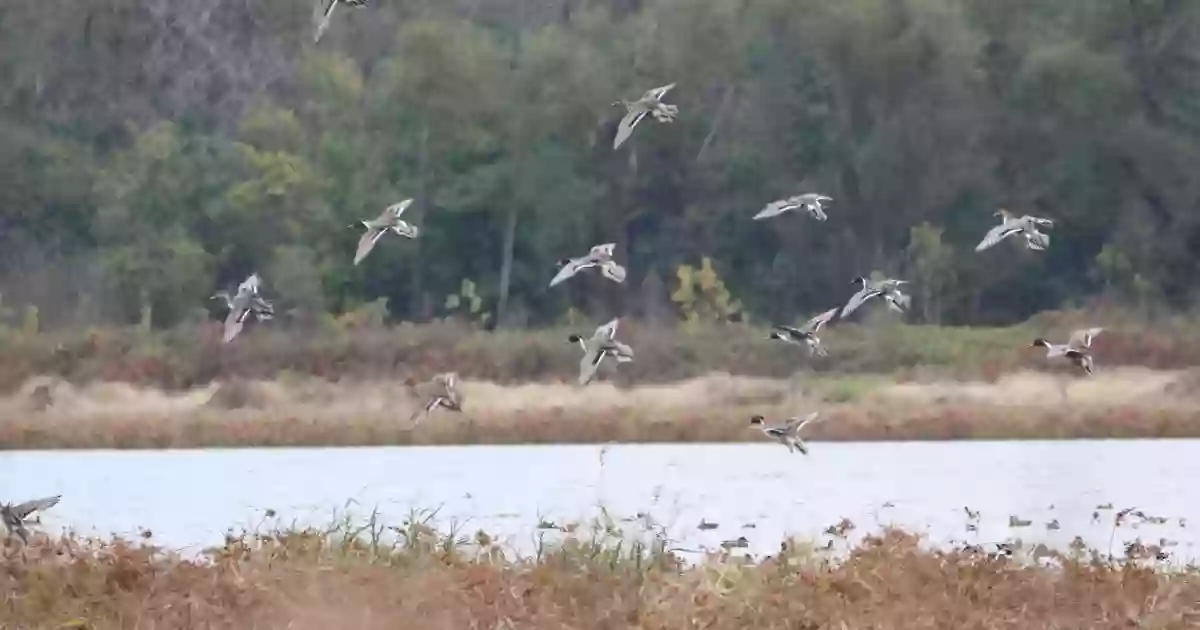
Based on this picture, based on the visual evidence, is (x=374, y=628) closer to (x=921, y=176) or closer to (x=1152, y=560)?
(x=1152, y=560)

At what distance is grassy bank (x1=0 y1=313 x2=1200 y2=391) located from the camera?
1655 cm

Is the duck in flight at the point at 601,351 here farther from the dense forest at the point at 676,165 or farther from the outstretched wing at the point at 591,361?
the dense forest at the point at 676,165

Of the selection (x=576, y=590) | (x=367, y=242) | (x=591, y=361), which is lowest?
(x=576, y=590)

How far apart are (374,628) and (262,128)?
13.9 m

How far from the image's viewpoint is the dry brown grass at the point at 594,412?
15.7 metres

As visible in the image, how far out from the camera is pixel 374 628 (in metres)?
7.48

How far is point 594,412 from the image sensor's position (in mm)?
16016

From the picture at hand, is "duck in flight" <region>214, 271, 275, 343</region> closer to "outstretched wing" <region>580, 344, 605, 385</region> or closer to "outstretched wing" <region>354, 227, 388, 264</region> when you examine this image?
"outstretched wing" <region>354, 227, 388, 264</region>

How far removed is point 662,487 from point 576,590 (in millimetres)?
4522

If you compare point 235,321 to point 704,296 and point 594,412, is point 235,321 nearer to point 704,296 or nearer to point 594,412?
point 594,412

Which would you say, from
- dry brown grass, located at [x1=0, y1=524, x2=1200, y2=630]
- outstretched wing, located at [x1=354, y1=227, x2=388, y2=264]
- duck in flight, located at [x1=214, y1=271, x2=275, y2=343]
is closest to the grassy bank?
duck in flight, located at [x1=214, y1=271, x2=275, y2=343]

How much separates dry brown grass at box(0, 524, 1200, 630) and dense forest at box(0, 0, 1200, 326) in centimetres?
1033

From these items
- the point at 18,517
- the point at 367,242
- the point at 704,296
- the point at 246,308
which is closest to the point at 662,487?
the point at 246,308

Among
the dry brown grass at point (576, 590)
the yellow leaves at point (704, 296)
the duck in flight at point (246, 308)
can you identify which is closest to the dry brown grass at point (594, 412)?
the yellow leaves at point (704, 296)
